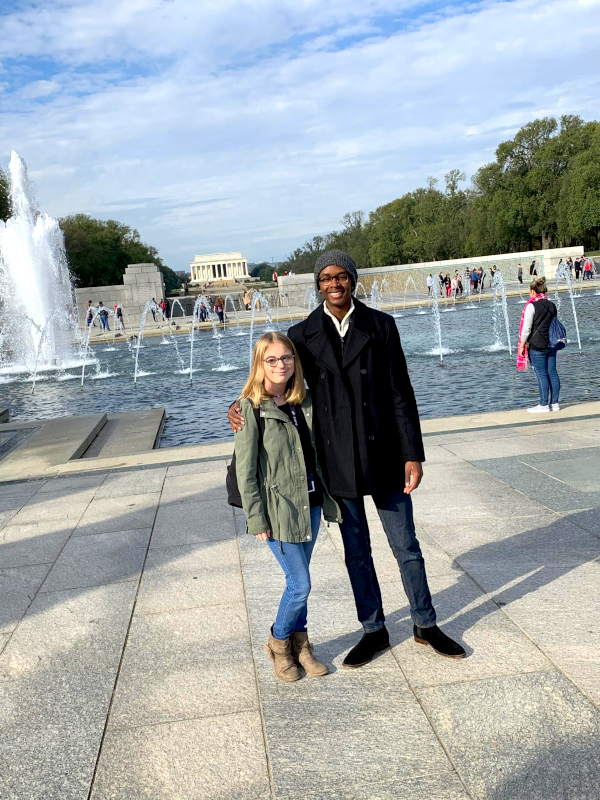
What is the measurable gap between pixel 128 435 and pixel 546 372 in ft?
18.3

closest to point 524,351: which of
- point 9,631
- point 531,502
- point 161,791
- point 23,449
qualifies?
point 531,502

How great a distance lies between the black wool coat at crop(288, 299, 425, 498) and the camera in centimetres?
Answer: 346

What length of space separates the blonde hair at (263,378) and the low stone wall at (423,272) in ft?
147

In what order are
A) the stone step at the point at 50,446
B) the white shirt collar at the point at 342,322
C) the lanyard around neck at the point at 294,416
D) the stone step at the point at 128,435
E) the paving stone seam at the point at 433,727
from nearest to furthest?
the paving stone seam at the point at 433,727
the lanyard around neck at the point at 294,416
the white shirt collar at the point at 342,322
the stone step at the point at 50,446
the stone step at the point at 128,435

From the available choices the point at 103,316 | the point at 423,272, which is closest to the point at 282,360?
the point at 103,316

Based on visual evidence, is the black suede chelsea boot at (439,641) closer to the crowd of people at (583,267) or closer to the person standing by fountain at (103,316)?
the person standing by fountain at (103,316)

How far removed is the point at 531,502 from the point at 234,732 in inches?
136

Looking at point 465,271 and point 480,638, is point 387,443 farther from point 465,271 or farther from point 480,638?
point 465,271

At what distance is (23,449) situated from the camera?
9.93m

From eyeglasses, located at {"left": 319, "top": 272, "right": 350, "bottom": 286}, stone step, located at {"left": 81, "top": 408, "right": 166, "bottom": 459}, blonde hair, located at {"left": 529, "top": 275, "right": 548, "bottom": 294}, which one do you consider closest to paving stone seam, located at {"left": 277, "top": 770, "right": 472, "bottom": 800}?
eyeglasses, located at {"left": 319, "top": 272, "right": 350, "bottom": 286}

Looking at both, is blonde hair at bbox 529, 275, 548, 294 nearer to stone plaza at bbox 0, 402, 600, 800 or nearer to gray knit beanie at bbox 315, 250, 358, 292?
stone plaza at bbox 0, 402, 600, 800

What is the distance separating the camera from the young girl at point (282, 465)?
3.32m

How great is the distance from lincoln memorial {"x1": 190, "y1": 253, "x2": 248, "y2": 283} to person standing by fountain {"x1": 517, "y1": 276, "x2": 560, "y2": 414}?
518ft

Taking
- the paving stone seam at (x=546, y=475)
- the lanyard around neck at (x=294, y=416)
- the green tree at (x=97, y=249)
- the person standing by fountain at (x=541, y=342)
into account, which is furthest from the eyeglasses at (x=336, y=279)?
the green tree at (x=97, y=249)
